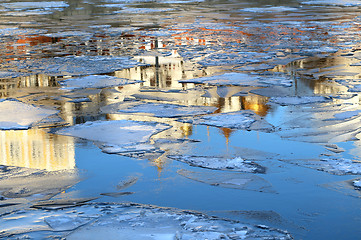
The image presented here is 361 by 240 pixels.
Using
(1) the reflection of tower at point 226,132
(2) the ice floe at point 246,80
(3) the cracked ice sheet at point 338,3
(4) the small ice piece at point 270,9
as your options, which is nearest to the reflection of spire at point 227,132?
(1) the reflection of tower at point 226,132

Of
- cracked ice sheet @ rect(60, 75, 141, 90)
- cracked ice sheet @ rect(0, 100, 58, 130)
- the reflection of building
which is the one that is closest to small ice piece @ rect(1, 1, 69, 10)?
cracked ice sheet @ rect(60, 75, 141, 90)

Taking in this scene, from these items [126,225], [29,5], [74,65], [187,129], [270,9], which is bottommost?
[126,225]

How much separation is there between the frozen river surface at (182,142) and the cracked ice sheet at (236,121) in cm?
2

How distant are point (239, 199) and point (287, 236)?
687 mm

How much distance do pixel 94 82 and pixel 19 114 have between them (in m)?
2.11

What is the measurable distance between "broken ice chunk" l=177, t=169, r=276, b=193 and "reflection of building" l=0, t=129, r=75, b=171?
109 cm

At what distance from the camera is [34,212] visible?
3.84 m

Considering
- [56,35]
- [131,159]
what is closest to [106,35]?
[56,35]

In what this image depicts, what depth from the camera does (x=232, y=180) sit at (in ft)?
14.5

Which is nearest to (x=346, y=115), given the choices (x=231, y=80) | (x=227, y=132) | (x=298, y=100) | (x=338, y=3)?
(x=298, y=100)

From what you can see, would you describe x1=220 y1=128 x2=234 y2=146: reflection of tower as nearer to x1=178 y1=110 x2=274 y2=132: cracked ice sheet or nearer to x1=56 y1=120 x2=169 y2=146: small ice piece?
x1=178 y1=110 x2=274 y2=132: cracked ice sheet

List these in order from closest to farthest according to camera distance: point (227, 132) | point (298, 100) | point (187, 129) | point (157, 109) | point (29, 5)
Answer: point (227, 132), point (187, 129), point (157, 109), point (298, 100), point (29, 5)

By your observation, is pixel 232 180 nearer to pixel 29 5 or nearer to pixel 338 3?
pixel 338 3

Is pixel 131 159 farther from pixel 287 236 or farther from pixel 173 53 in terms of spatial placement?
pixel 173 53
